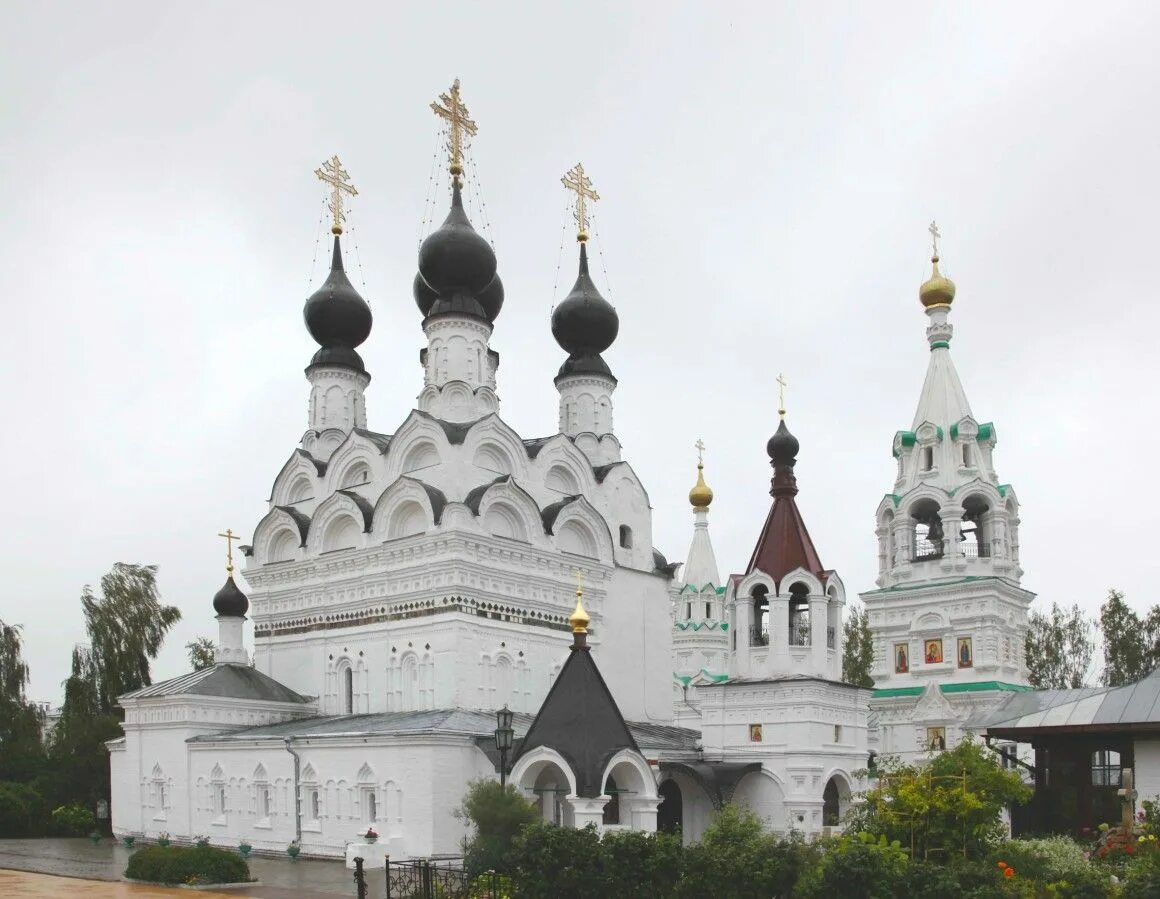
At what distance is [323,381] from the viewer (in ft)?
82.2

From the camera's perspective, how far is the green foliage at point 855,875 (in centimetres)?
972

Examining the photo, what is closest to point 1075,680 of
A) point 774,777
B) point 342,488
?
point 774,777

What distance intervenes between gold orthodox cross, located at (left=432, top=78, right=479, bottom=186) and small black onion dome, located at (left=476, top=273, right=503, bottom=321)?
7.96 feet

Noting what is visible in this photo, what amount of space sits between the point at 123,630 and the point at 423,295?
11104 millimetres

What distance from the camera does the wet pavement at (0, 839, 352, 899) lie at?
46.6 feet

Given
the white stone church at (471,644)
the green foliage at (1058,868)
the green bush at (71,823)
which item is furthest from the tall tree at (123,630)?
the green foliage at (1058,868)

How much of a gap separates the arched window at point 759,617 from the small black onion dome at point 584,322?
6519 mm

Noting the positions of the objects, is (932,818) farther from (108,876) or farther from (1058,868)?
(108,876)

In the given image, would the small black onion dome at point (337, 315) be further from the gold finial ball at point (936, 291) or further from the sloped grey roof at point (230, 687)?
the gold finial ball at point (936, 291)

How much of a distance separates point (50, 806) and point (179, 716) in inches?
230

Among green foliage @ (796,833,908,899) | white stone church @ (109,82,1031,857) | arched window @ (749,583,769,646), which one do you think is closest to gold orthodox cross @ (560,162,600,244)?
white stone church @ (109,82,1031,857)

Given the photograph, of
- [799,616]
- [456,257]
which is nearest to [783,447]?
[799,616]

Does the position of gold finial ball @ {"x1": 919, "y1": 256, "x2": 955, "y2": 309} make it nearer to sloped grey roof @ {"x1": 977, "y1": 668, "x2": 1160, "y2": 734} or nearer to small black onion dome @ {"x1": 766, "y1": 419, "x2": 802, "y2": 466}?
small black onion dome @ {"x1": 766, "y1": 419, "x2": 802, "y2": 466}

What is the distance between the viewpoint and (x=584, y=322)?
79.7 ft
